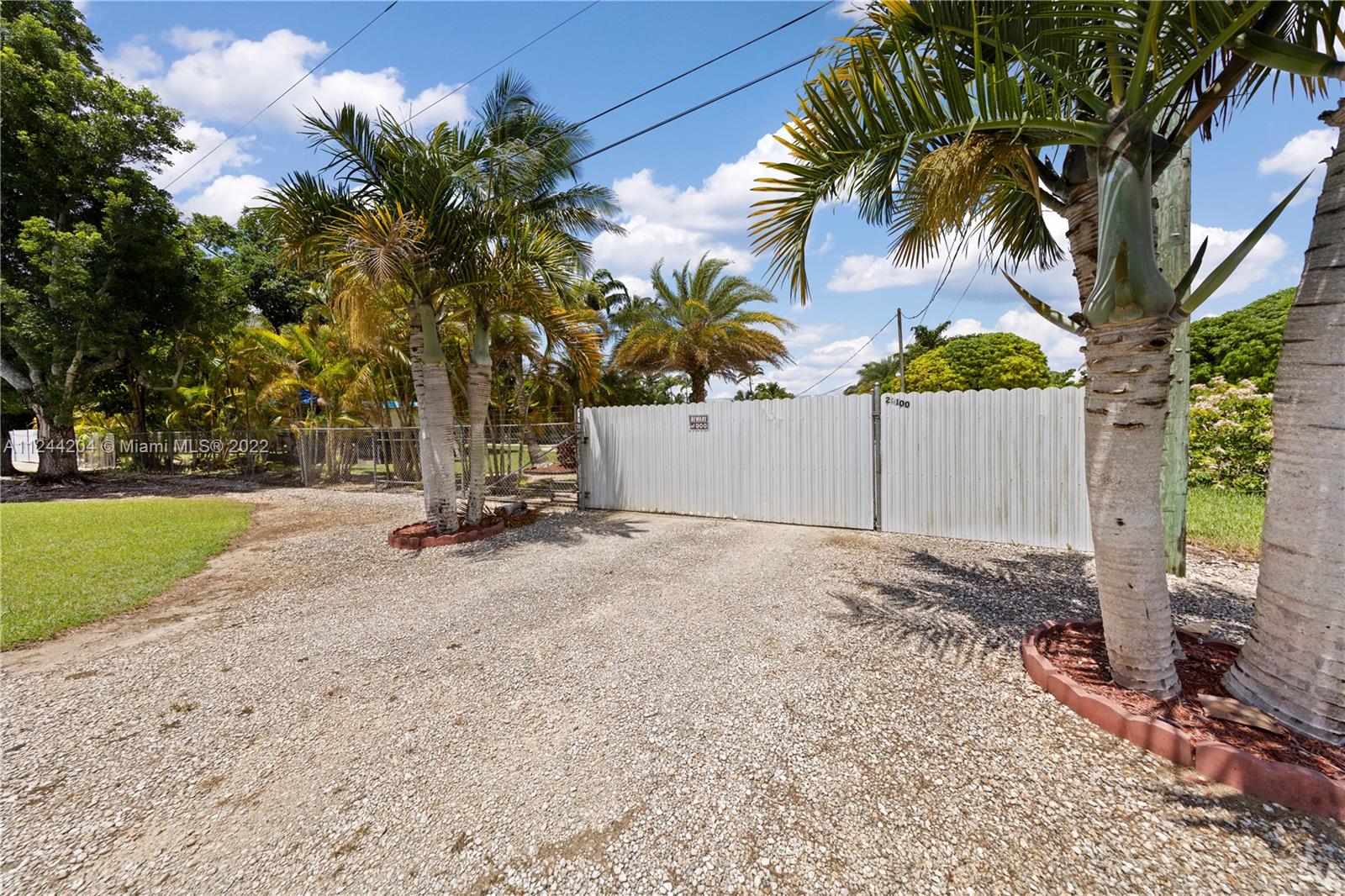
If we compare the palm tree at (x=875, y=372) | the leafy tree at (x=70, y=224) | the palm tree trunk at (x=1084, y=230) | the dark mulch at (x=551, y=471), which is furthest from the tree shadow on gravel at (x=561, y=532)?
the palm tree at (x=875, y=372)

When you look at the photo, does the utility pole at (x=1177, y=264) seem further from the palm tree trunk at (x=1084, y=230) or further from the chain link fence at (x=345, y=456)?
the chain link fence at (x=345, y=456)

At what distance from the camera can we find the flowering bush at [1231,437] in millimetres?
8570

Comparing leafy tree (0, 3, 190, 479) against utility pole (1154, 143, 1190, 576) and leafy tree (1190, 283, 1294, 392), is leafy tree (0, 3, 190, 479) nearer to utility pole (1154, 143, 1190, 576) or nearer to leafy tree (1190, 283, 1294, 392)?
utility pole (1154, 143, 1190, 576)

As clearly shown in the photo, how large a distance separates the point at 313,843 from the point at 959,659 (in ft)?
12.1

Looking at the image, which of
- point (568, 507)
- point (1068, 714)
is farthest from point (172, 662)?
point (568, 507)

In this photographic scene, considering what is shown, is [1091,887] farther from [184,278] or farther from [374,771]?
[184,278]

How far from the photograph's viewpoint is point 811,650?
12.1 feet

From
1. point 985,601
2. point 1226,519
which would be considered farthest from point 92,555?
point 1226,519

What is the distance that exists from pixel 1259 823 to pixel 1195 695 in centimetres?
94

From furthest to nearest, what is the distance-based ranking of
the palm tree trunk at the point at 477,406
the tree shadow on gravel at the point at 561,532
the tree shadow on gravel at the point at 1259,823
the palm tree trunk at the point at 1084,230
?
the palm tree trunk at the point at 477,406 → the tree shadow on gravel at the point at 561,532 → the palm tree trunk at the point at 1084,230 → the tree shadow on gravel at the point at 1259,823

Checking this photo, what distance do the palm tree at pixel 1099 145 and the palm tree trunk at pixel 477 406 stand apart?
584 centimetres

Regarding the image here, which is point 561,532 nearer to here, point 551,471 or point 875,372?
point 551,471

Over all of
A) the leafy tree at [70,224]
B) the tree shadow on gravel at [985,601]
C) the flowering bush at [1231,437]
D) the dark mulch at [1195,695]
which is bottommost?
the tree shadow on gravel at [985,601]

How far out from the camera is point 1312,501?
2.35m
